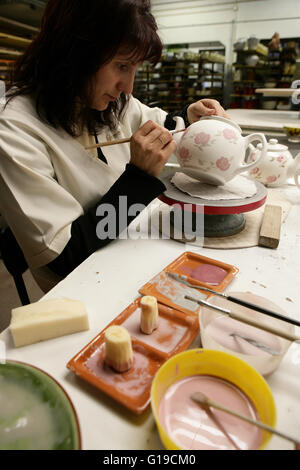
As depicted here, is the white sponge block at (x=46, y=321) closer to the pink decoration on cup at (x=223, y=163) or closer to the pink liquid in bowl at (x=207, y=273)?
the pink liquid in bowl at (x=207, y=273)

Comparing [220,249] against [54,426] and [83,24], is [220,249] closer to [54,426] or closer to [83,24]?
[54,426]

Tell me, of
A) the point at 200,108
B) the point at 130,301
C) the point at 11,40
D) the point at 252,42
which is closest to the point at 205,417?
the point at 130,301

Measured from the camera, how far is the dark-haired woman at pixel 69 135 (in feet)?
2.49

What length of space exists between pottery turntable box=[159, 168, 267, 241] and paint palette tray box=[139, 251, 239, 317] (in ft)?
0.45

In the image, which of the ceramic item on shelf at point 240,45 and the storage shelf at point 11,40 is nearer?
the storage shelf at point 11,40

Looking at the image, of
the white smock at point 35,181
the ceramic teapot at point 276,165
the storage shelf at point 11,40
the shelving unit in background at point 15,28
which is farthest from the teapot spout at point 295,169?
the storage shelf at point 11,40

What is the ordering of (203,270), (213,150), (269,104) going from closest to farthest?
(203,270)
(213,150)
(269,104)

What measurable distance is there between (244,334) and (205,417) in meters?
0.17

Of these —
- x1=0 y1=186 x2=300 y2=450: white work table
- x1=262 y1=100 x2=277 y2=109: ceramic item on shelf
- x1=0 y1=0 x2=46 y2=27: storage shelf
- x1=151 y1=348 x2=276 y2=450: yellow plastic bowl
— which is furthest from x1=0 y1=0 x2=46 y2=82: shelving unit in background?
x1=262 y1=100 x2=277 y2=109: ceramic item on shelf

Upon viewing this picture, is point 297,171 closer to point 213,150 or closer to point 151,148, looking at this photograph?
point 213,150

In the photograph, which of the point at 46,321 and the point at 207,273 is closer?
the point at 46,321

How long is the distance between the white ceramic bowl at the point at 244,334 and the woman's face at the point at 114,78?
2.24ft

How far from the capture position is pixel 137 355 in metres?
0.50

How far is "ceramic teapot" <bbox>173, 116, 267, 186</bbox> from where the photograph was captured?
2.79 ft
